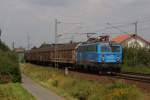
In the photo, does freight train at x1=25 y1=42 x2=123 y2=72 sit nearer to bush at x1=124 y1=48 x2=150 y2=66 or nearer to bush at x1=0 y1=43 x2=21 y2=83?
bush at x1=124 y1=48 x2=150 y2=66

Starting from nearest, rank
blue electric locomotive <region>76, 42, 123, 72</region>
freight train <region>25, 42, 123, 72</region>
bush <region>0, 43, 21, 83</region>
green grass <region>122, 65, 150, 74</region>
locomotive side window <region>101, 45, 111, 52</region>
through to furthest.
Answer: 1. bush <region>0, 43, 21, 83</region>
2. blue electric locomotive <region>76, 42, 123, 72</region>
3. freight train <region>25, 42, 123, 72</region>
4. locomotive side window <region>101, 45, 111, 52</region>
5. green grass <region>122, 65, 150, 74</region>

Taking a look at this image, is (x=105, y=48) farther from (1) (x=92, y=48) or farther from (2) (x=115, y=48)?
(1) (x=92, y=48)

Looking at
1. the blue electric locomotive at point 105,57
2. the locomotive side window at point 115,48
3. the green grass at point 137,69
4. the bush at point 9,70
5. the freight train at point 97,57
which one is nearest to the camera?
the bush at point 9,70

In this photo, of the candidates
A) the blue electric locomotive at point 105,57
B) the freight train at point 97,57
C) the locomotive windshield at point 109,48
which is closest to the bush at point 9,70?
the blue electric locomotive at point 105,57

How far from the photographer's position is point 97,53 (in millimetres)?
38875

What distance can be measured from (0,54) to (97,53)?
→ 364 inches

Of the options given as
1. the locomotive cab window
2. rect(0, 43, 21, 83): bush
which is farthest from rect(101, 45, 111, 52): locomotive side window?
rect(0, 43, 21, 83): bush

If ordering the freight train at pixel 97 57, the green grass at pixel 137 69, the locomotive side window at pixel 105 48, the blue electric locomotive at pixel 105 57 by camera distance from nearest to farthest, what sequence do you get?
the blue electric locomotive at pixel 105 57, the freight train at pixel 97 57, the locomotive side window at pixel 105 48, the green grass at pixel 137 69

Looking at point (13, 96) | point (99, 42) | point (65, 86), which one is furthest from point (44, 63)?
point (13, 96)

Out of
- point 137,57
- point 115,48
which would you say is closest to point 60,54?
point 137,57

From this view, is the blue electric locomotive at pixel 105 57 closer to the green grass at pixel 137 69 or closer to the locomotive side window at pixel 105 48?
the locomotive side window at pixel 105 48

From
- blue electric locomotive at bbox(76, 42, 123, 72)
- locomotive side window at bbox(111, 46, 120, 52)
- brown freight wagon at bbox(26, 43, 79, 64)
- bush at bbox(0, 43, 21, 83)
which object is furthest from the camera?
brown freight wagon at bbox(26, 43, 79, 64)

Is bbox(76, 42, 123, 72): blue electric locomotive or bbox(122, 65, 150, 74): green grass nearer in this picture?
bbox(76, 42, 123, 72): blue electric locomotive

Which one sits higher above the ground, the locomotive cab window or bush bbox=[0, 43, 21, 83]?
the locomotive cab window
